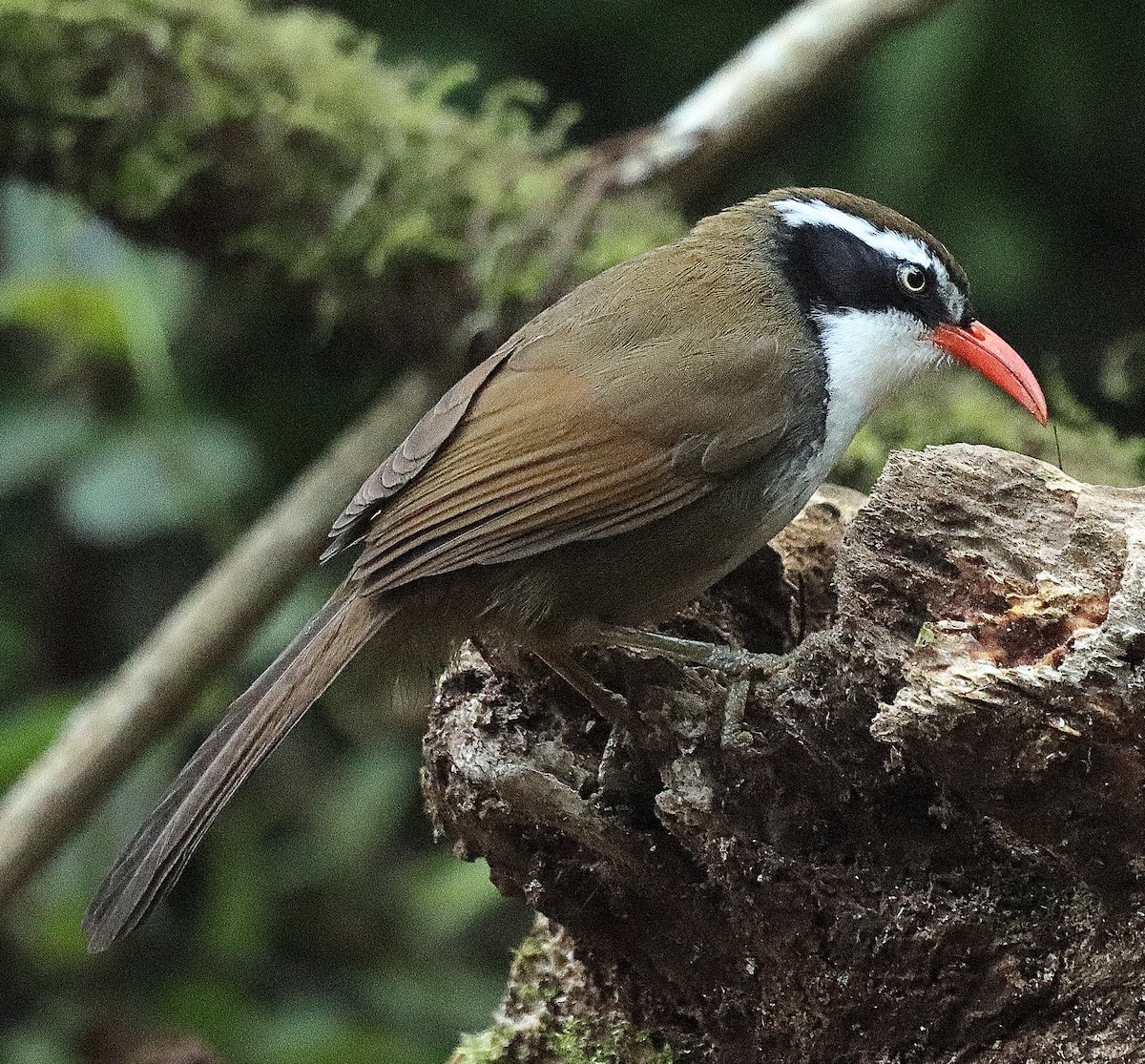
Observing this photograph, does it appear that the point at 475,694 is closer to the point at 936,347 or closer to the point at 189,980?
the point at 936,347

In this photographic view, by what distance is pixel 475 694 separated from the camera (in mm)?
2441

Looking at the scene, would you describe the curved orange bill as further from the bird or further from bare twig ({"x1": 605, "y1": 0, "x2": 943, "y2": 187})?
bare twig ({"x1": 605, "y1": 0, "x2": 943, "y2": 187})

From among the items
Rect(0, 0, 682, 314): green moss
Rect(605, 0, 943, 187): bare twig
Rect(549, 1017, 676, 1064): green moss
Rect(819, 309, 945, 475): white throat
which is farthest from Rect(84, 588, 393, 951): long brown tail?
Rect(605, 0, 943, 187): bare twig

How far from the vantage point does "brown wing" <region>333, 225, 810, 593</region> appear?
2.45m

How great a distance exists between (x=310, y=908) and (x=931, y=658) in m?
3.02

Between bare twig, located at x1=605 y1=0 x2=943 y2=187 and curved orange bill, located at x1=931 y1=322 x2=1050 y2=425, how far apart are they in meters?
1.39

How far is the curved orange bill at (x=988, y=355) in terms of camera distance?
2756mm

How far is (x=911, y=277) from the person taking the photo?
9.12 feet

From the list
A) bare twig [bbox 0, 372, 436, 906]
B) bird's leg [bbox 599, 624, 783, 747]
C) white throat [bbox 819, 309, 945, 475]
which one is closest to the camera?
bird's leg [bbox 599, 624, 783, 747]

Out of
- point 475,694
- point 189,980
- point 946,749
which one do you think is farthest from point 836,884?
point 189,980

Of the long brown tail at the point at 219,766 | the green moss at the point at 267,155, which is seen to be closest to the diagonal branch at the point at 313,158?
the green moss at the point at 267,155

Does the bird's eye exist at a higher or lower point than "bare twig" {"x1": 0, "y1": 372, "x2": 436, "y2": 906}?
higher

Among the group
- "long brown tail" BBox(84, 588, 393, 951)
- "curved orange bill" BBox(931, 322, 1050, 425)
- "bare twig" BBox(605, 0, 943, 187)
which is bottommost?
"long brown tail" BBox(84, 588, 393, 951)

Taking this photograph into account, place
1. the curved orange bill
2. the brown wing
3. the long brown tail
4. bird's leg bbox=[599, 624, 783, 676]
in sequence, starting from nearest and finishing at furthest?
bird's leg bbox=[599, 624, 783, 676] < the long brown tail < the brown wing < the curved orange bill
